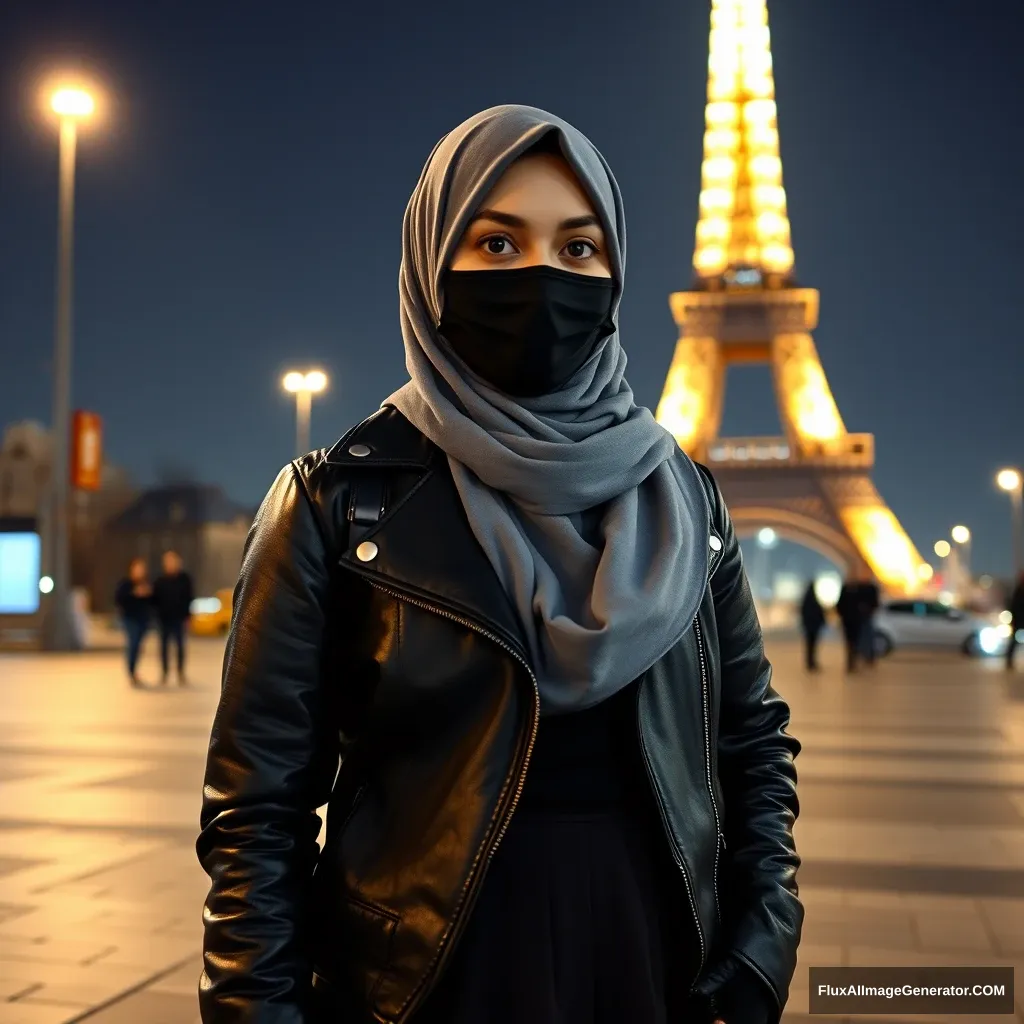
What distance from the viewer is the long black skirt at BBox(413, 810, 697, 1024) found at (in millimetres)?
1692

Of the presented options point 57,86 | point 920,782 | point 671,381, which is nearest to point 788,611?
point 671,381

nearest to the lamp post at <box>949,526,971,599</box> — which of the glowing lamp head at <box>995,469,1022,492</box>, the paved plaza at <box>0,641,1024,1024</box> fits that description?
the glowing lamp head at <box>995,469,1022,492</box>

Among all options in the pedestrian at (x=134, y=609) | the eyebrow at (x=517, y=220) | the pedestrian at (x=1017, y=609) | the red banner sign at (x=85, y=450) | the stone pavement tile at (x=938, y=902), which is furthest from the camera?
the red banner sign at (x=85, y=450)

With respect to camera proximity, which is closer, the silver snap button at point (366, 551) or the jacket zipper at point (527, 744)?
the jacket zipper at point (527, 744)

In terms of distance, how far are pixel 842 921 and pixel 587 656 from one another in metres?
3.75

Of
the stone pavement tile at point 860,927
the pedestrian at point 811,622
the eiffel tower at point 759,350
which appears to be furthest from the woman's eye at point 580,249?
the eiffel tower at point 759,350

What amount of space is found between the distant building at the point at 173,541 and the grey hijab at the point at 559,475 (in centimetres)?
6505

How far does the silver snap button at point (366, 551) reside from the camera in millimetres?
A: 1749

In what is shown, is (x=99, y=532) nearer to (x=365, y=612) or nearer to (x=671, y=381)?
(x=671, y=381)

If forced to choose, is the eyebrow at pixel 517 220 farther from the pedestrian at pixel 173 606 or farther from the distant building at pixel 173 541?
the distant building at pixel 173 541

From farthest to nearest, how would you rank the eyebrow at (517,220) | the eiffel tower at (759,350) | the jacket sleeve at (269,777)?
the eiffel tower at (759,350), the eyebrow at (517,220), the jacket sleeve at (269,777)

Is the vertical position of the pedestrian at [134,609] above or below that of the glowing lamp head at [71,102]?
below

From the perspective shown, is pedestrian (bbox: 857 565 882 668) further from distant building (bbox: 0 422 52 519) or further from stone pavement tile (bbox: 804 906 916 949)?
distant building (bbox: 0 422 52 519)

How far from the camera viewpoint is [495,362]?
6.30ft
